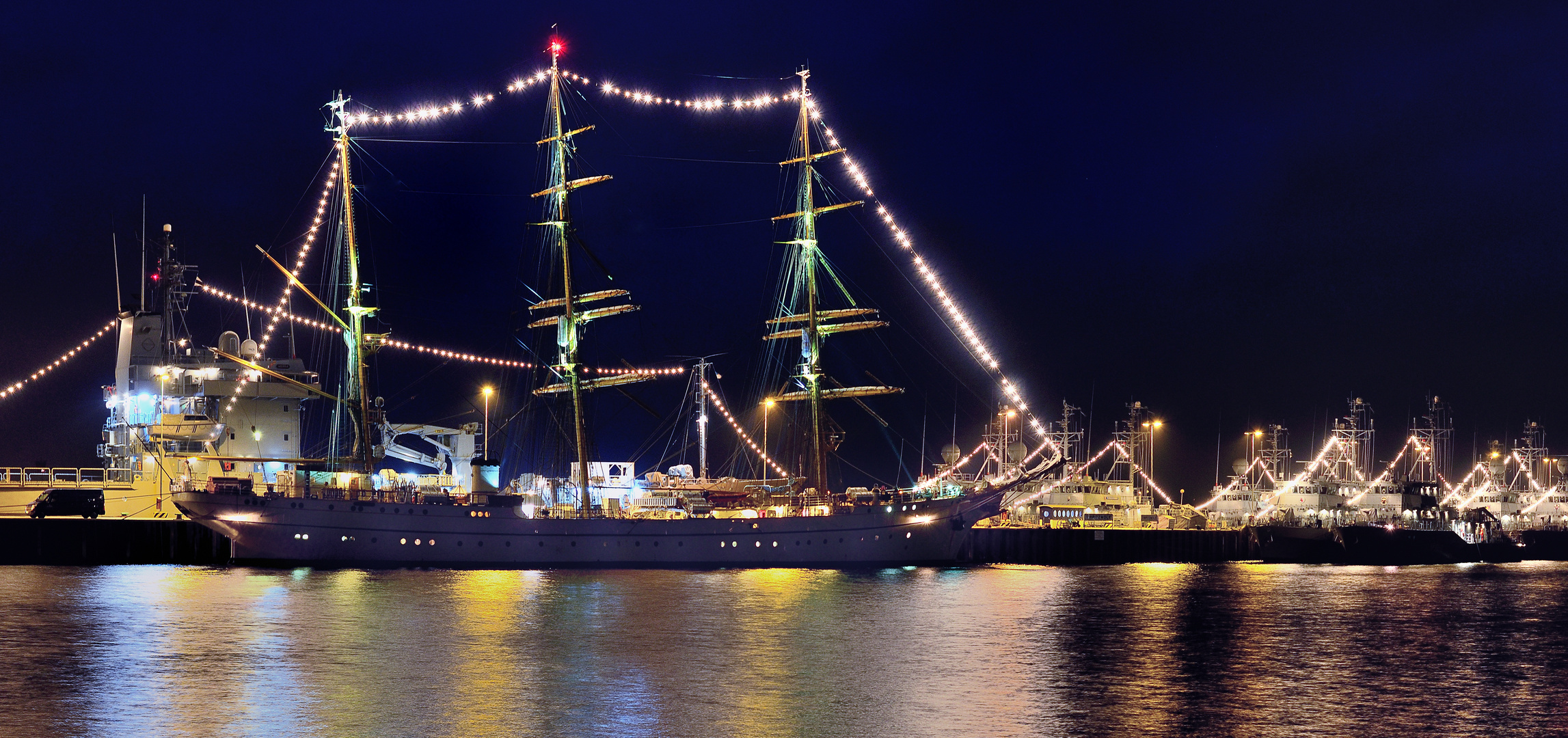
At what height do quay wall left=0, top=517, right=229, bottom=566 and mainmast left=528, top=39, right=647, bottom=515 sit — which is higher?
mainmast left=528, top=39, right=647, bottom=515

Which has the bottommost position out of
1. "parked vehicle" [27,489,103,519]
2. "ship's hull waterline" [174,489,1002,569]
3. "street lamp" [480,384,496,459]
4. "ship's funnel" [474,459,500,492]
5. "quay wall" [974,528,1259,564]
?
"quay wall" [974,528,1259,564]

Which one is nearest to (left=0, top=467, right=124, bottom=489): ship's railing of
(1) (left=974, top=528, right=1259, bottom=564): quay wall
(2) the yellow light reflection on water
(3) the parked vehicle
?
(3) the parked vehicle

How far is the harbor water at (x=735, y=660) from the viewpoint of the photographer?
2464cm

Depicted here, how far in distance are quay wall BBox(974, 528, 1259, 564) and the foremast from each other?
14.3 metres

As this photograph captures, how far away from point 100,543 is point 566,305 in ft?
86.3

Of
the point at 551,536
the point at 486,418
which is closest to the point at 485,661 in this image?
the point at 551,536

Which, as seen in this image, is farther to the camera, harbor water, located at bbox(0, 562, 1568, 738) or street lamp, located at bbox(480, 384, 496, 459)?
street lamp, located at bbox(480, 384, 496, 459)

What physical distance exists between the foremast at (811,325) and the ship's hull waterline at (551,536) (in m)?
5.50

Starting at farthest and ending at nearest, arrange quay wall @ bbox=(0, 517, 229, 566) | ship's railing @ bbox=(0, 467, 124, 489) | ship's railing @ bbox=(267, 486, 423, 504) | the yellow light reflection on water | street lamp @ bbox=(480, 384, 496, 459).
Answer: street lamp @ bbox=(480, 384, 496, 459) < ship's railing @ bbox=(0, 467, 124, 489) < ship's railing @ bbox=(267, 486, 423, 504) < quay wall @ bbox=(0, 517, 229, 566) < the yellow light reflection on water

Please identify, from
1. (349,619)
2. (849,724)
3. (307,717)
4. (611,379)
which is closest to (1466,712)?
(849,724)

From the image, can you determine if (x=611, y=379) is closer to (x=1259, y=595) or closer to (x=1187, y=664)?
(x=1259, y=595)

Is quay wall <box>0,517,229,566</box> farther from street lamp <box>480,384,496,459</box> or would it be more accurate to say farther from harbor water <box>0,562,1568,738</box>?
street lamp <box>480,384,496,459</box>

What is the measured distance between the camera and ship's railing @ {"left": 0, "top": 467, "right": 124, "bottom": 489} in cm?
6944

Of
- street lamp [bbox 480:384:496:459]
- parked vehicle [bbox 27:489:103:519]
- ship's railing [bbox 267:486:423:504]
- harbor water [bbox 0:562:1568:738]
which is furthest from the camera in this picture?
street lamp [bbox 480:384:496:459]
